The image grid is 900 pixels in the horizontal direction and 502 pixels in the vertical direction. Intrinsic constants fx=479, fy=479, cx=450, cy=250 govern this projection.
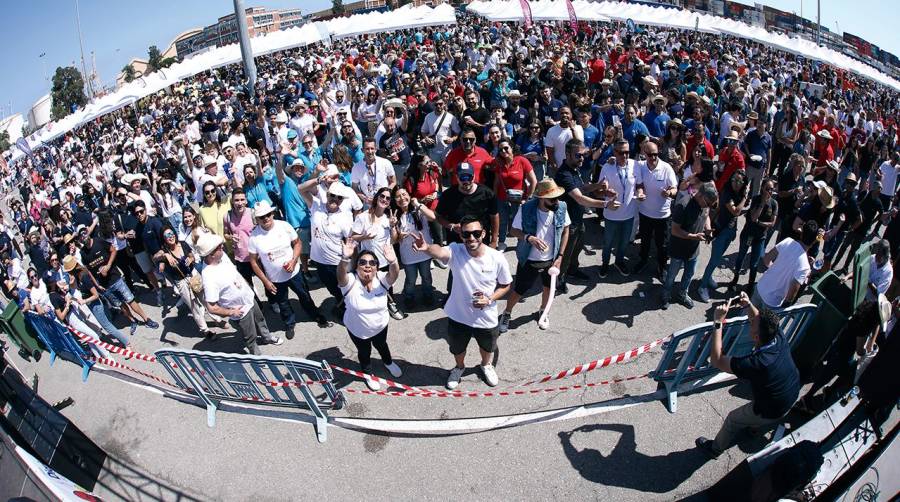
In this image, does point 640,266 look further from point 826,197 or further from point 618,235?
point 826,197

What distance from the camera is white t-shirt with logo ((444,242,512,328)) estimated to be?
439cm

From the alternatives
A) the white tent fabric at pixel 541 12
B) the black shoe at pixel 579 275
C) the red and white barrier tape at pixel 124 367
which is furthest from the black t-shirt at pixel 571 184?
the white tent fabric at pixel 541 12

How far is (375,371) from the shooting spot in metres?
5.47

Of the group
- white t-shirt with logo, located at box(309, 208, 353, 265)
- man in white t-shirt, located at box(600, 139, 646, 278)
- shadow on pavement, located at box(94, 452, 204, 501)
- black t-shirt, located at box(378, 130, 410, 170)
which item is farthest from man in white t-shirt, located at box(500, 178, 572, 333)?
shadow on pavement, located at box(94, 452, 204, 501)

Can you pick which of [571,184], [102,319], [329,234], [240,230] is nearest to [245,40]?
[102,319]

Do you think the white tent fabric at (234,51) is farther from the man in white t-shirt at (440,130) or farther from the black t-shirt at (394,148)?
the man in white t-shirt at (440,130)

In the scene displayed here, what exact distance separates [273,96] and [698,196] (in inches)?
631

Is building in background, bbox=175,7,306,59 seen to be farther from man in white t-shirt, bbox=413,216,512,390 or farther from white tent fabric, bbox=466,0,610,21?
man in white t-shirt, bbox=413,216,512,390

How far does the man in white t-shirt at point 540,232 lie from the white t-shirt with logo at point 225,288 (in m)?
3.07

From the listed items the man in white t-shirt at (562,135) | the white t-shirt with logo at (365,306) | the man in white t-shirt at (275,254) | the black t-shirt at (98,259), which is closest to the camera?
the white t-shirt with logo at (365,306)

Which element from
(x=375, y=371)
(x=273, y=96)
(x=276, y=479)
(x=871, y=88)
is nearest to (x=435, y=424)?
(x=375, y=371)

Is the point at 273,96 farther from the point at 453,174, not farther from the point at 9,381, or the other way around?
the point at 9,381

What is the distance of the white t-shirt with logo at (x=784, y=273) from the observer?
15.5 ft

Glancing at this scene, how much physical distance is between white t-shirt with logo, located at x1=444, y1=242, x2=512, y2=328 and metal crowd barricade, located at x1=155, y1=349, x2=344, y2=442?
1.36 meters
